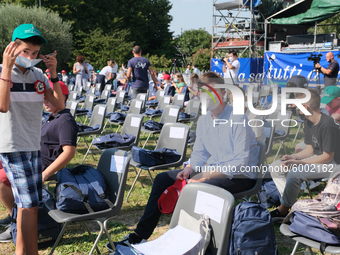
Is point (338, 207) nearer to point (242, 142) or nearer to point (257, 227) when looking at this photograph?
point (257, 227)

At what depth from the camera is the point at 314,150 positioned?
296cm

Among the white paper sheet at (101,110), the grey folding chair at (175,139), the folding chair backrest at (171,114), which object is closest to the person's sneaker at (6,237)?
the grey folding chair at (175,139)

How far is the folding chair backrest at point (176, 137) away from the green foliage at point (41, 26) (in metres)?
20.2

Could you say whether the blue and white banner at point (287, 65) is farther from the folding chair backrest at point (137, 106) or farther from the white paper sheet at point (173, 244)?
Answer: the white paper sheet at point (173, 244)

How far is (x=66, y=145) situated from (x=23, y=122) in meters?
0.55

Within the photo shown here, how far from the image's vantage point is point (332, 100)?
306 cm

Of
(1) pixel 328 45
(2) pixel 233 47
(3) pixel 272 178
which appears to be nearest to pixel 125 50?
(2) pixel 233 47

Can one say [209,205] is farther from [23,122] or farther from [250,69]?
[250,69]

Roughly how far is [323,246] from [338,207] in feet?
0.91

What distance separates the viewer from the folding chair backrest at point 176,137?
3.69 m

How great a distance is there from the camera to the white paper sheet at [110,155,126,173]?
7.96 ft

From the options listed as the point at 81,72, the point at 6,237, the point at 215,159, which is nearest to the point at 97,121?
the point at 6,237

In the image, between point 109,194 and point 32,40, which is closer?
point 32,40

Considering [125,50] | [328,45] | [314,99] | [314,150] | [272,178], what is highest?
[125,50]
